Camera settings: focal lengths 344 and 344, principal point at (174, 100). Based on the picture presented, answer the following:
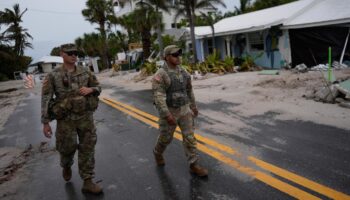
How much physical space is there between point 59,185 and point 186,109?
1978mm

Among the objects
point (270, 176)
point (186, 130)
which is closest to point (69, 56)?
point (186, 130)

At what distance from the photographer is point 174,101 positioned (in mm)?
4297

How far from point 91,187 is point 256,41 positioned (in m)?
17.7

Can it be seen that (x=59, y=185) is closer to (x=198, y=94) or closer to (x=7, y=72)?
(x=198, y=94)

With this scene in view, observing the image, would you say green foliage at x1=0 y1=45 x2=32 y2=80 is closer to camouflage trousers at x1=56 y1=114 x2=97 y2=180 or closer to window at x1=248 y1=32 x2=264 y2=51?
window at x1=248 y1=32 x2=264 y2=51

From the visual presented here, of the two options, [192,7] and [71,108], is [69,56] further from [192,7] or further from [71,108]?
[192,7]

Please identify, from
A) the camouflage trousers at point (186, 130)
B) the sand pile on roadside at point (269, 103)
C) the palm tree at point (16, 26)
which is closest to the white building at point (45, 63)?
the palm tree at point (16, 26)

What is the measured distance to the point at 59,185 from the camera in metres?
4.58

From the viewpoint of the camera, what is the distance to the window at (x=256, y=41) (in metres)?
19.7

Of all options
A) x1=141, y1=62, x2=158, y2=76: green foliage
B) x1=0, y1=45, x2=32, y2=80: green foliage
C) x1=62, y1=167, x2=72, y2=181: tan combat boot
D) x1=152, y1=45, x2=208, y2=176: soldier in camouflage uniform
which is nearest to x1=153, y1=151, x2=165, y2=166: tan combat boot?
x1=152, y1=45, x2=208, y2=176: soldier in camouflage uniform

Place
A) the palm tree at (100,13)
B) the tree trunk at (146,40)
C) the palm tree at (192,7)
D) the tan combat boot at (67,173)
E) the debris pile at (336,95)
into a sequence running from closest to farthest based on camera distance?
1. the tan combat boot at (67,173)
2. the debris pile at (336,95)
3. the palm tree at (192,7)
4. the tree trunk at (146,40)
5. the palm tree at (100,13)

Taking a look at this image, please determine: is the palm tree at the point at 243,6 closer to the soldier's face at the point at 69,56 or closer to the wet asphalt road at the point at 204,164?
the wet asphalt road at the point at 204,164

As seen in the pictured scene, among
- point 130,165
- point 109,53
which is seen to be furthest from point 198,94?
point 109,53

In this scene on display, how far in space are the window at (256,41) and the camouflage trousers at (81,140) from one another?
16445 millimetres
